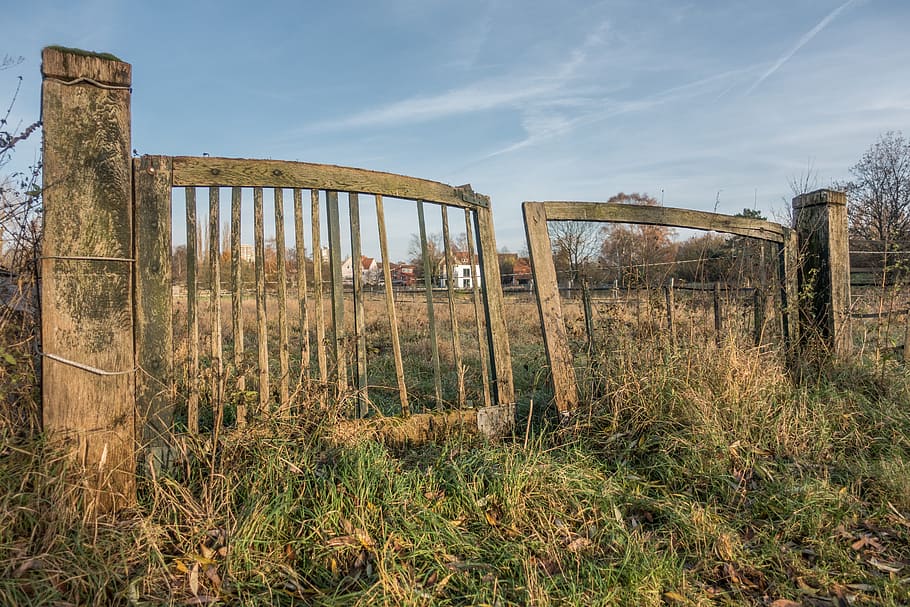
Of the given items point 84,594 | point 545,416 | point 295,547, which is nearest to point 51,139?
point 84,594

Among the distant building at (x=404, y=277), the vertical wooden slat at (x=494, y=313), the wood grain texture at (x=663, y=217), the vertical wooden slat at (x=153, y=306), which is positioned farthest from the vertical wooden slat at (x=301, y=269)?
the distant building at (x=404, y=277)

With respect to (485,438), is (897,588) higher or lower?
lower

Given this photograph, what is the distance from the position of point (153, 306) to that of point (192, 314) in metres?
0.20

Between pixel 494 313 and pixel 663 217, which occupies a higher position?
pixel 663 217

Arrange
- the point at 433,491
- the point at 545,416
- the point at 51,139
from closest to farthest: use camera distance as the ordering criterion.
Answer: the point at 51,139
the point at 433,491
the point at 545,416

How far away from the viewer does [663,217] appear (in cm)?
507

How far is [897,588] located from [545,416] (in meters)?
2.15

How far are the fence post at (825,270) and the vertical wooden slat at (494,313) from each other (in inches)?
130

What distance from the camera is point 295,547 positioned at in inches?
101

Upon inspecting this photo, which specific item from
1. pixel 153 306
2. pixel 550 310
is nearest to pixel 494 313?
pixel 550 310

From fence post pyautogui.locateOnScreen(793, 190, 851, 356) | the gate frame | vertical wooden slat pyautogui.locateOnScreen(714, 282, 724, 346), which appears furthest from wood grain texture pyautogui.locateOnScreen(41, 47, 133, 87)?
fence post pyautogui.locateOnScreen(793, 190, 851, 356)

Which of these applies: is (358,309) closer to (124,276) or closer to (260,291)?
(260,291)

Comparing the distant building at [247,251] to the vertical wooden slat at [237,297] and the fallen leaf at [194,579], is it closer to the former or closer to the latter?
the vertical wooden slat at [237,297]

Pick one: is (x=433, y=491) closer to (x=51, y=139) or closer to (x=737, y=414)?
(x=737, y=414)
